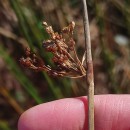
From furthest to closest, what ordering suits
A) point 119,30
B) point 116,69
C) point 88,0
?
point 119,30, point 116,69, point 88,0

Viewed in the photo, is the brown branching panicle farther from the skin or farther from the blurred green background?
the blurred green background

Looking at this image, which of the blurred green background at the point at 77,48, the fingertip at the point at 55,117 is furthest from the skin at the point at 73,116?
the blurred green background at the point at 77,48

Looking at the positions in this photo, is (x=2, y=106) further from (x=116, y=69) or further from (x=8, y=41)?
(x=116, y=69)

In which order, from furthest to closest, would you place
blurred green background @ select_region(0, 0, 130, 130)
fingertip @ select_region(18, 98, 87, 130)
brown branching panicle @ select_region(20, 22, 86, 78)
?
1. blurred green background @ select_region(0, 0, 130, 130)
2. fingertip @ select_region(18, 98, 87, 130)
3. brown branching panicle @ select_region(20, 22, 86, 78)

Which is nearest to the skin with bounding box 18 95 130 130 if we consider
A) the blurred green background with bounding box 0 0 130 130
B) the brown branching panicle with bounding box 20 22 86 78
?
the brown branching panicle with bounding box 20 22 86 78

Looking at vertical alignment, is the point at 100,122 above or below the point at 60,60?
below

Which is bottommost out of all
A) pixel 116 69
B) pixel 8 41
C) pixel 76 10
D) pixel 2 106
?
pixel 2 106

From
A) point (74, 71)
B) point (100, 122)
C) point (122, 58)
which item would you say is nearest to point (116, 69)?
point (122, 58)

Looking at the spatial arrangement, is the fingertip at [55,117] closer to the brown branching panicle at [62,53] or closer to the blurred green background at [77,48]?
the brown branching panicle at [62,53]
